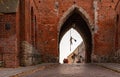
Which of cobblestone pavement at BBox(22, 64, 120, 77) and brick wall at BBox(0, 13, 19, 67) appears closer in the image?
cobblestone pavement at BBox(22, 64, 120, 77)

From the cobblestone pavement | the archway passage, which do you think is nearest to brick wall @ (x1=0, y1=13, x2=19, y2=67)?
the cobblestone pavement

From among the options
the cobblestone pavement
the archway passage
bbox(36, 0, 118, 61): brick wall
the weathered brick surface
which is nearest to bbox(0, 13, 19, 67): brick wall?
the cobblestone pavement

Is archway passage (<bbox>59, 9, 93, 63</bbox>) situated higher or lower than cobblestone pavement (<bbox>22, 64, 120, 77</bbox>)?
higher

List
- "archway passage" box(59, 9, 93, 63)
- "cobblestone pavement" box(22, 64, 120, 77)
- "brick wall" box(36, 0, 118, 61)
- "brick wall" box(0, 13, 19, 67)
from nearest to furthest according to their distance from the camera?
1. "cobblestone pavement" box(22, 64, 120, 77)
2. "brick wall" box(0, 13, 19, 67)
3. "brick wall" box(36, 0, 118, 61)
4. "archway passage" box(59, 9, 93, 63)

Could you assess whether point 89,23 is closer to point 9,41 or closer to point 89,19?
point 89,19

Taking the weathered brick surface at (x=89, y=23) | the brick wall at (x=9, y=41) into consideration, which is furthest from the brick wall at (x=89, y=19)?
the brick wall at (x=9, y=41)

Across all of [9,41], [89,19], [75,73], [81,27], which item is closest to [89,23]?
[89,19]

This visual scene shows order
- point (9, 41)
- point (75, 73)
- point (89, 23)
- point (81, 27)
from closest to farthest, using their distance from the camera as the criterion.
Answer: point (75, 73) < point (9, 41) < point (89, 23) < point (81, 27)

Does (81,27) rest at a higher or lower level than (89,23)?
higher

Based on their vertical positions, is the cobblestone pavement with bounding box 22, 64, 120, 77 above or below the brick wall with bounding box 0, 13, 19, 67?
below

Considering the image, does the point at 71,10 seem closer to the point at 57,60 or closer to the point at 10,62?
the point at 57,60

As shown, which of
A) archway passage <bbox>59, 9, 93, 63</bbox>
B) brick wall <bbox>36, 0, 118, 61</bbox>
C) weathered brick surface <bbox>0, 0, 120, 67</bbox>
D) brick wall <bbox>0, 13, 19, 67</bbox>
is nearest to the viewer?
brick wall <bbox>0, 13, 19, 67</bbox>

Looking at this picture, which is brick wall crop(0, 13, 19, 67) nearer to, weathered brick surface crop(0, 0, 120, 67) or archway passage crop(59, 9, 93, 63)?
weathered brick surface crop(0, 0, 120, 67)

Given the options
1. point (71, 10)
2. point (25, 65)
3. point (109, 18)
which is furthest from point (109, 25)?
point (25, 65)
